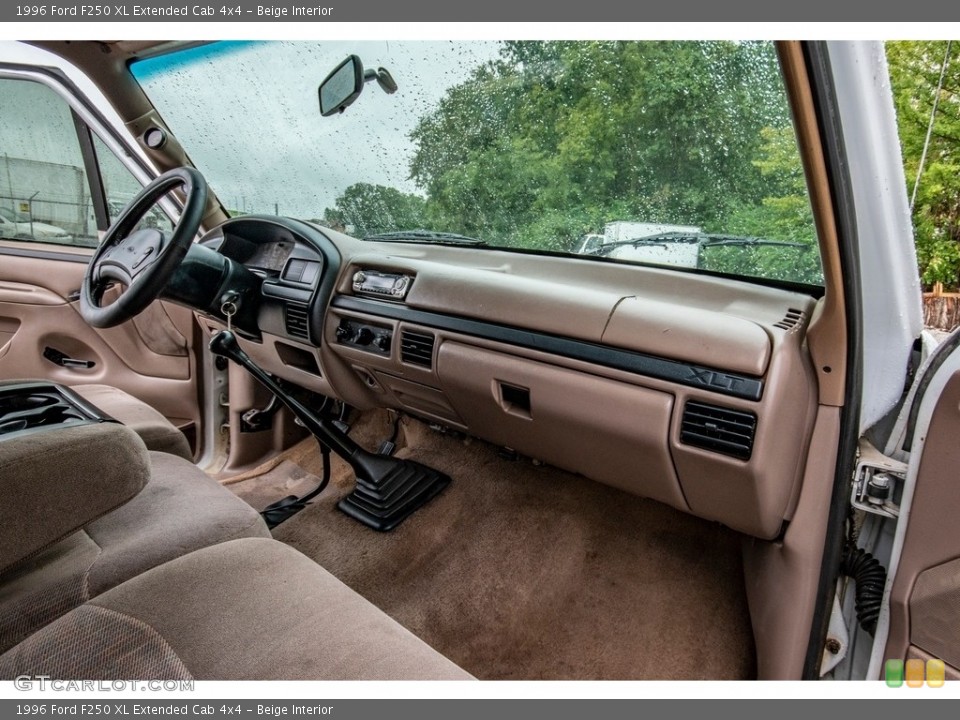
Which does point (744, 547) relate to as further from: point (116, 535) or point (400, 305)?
point (116, 535)

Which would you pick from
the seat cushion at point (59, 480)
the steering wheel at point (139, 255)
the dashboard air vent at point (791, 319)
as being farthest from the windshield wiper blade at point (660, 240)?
the seat cushion at point (59, 480)

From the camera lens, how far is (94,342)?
2594 millimetres

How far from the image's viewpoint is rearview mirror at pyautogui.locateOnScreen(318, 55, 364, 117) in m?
1.94

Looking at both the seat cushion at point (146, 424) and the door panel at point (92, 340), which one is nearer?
the seat cushion at point (146, 424)

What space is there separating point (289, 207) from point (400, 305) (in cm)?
89

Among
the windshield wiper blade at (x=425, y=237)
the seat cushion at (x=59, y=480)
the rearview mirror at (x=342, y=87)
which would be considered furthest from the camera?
the windshield wiper blade at (x=425, y=237)

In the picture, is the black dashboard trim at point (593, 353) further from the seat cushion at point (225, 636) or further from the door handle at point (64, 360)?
the door handle at point (64, 360)

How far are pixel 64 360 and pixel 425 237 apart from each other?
183cm

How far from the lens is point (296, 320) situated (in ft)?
6.77

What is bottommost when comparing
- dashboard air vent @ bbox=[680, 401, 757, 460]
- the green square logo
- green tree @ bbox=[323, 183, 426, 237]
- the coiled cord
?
the green square logo

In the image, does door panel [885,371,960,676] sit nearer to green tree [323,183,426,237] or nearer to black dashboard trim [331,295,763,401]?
black dashboard trim [331,295,763,401]

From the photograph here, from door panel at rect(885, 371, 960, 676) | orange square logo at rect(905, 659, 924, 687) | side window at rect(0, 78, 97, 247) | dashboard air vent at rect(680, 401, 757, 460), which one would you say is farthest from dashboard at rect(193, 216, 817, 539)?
side window at rect(0, 78, 97, 247)

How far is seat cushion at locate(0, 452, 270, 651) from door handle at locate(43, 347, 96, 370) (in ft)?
4.81

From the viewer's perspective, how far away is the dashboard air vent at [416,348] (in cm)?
173
